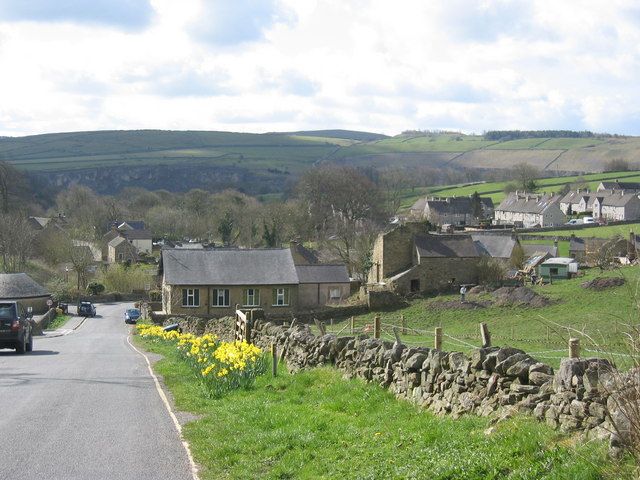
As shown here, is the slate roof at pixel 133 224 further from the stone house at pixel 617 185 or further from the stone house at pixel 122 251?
the stone house at pixel 617 185

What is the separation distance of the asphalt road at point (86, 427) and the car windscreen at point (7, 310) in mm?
6014

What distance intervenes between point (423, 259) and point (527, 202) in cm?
8711

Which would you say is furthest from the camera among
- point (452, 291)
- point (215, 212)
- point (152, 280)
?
point (215, 212)

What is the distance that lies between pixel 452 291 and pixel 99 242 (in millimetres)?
72249

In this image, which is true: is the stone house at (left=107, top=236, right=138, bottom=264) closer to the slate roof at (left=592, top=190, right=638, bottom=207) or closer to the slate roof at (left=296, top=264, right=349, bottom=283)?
the slate roof at (left=296, top=264, right=349, bottom=283)

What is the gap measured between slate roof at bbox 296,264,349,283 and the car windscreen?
36658 millimetres

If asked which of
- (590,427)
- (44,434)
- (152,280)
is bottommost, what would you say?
(152,280)

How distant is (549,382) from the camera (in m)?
10.3

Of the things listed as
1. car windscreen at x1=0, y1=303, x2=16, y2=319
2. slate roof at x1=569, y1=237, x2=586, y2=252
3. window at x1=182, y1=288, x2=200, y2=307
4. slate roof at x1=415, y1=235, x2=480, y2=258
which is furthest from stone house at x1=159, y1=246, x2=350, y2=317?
slate roof at x1=569, y1=237, x2=586, y2=252

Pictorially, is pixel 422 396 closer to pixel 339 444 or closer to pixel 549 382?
pixel 339 444

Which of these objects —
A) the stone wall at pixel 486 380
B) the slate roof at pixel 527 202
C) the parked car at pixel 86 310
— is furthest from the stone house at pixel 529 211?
the stone wall at pixel 486 380

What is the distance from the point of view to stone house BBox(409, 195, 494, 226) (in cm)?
14588

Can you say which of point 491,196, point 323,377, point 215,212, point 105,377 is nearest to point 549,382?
point 323,377

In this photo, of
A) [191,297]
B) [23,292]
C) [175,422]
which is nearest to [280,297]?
[191,297]
